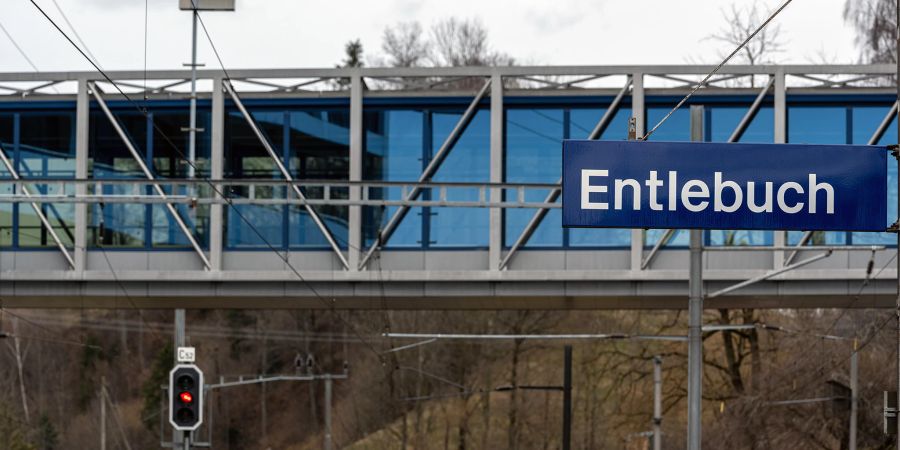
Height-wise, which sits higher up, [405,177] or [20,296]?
[405,177]

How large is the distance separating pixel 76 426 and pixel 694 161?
6367 cm

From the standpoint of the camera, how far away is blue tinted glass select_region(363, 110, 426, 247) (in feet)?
95.7

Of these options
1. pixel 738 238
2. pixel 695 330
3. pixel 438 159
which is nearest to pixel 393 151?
pixel 438 159

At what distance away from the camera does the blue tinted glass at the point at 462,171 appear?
29.0 meters

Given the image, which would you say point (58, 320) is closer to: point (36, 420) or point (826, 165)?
point (36, 420)

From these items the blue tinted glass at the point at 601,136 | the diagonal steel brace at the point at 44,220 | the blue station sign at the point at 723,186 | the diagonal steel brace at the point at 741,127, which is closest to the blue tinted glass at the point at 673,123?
the blue tinted glass at the point at 601,136

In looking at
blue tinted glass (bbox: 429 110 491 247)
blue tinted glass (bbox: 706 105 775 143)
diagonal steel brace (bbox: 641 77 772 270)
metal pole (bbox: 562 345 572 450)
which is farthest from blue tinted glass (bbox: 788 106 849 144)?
metal pole (bbox: 562 345 572 450)

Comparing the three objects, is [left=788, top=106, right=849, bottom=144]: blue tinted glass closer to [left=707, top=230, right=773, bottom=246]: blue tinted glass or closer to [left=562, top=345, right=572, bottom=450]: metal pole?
[left=707, top=230, right=773, bottom=246]: blue tinted glass

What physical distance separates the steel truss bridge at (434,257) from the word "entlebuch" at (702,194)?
48.4 ft

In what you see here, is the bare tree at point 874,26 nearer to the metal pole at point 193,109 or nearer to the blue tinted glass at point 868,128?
the blue tinted glass at point 868,128

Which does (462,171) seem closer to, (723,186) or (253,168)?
(253,168)

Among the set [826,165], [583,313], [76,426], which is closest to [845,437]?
[583,313]

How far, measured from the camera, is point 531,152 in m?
29.1

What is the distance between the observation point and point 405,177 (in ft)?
96.0
